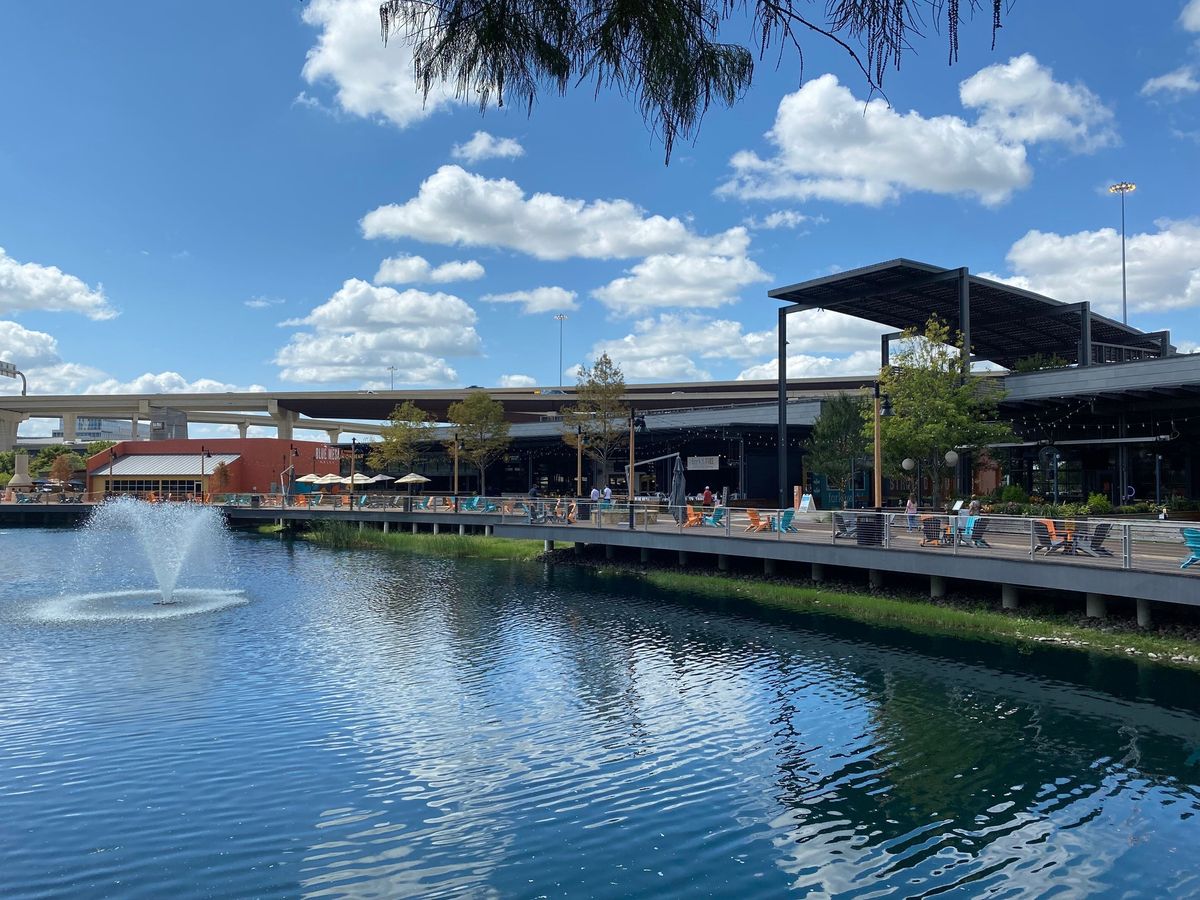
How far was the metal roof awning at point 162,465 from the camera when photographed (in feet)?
238

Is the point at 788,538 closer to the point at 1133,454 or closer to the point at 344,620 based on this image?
the point at 344,620

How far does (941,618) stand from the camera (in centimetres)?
2148

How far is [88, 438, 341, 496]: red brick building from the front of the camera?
236 feet

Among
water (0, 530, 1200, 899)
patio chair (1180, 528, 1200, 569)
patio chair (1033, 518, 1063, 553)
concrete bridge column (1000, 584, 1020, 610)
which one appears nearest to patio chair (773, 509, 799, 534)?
water (0, 530, 1200, 899)

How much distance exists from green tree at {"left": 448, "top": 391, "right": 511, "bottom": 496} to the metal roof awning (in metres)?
25.8

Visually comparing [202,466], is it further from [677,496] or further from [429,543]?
[677,496]

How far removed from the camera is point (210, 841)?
9266 millimetres

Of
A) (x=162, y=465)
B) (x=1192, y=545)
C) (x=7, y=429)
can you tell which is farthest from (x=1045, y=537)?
(x=7, y=429)

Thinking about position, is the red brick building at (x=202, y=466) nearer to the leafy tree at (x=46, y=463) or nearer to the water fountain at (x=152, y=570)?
the leafy tree at (x=46, y=463)

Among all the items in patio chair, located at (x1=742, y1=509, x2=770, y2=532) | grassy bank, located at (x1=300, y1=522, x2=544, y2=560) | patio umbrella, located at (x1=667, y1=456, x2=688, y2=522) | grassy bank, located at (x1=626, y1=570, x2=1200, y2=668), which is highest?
patio umbrella, located at (x1=667, y1=456, x2=688, y2=522)

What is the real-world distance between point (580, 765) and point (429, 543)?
31.4 m

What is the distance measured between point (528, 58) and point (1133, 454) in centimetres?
3711

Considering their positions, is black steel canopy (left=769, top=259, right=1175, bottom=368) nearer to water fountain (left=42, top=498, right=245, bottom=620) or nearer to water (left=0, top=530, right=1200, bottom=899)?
water (left=0, top=530, right=1200, bottom=899)

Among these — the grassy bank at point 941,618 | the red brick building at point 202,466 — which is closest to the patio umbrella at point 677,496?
the grassy bank at point 941,618
